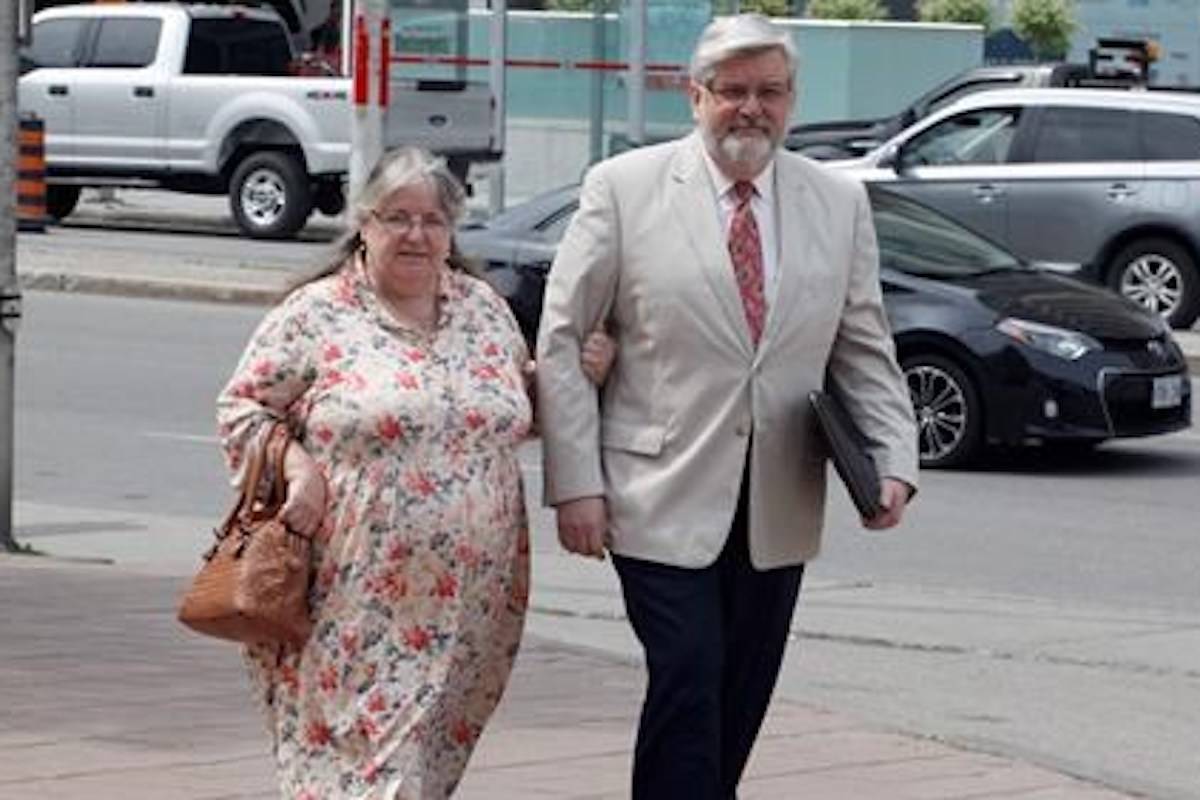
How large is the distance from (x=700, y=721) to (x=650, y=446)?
1.81 feet

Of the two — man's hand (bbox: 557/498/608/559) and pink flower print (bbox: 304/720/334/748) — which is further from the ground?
man's hand (bbox: 557/498/608/559)

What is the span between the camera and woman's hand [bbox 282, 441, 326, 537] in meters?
6.09

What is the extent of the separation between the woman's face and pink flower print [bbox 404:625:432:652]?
2.14ft

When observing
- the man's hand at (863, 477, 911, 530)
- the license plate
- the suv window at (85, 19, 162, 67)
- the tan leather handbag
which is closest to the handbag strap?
the tan leather handbag

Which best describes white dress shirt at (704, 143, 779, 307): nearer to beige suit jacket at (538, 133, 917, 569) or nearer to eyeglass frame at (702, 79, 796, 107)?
beige suit jacket at (538, 133, 917, 569)

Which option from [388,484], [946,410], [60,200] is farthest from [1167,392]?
[60,200]

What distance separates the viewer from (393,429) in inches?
241

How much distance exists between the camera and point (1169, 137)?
76.1ft

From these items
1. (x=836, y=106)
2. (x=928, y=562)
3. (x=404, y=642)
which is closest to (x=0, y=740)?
(x=404, y=642)

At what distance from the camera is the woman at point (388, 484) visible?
6141 millimetres

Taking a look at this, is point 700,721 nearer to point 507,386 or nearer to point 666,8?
point 507,386

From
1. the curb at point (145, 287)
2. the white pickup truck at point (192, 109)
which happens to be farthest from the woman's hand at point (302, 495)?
the white pickup truck at point (192, 109)

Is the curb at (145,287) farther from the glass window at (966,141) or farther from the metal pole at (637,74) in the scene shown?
the glass window at (966,141)

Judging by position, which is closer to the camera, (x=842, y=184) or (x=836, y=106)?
(x=842, y=184)
